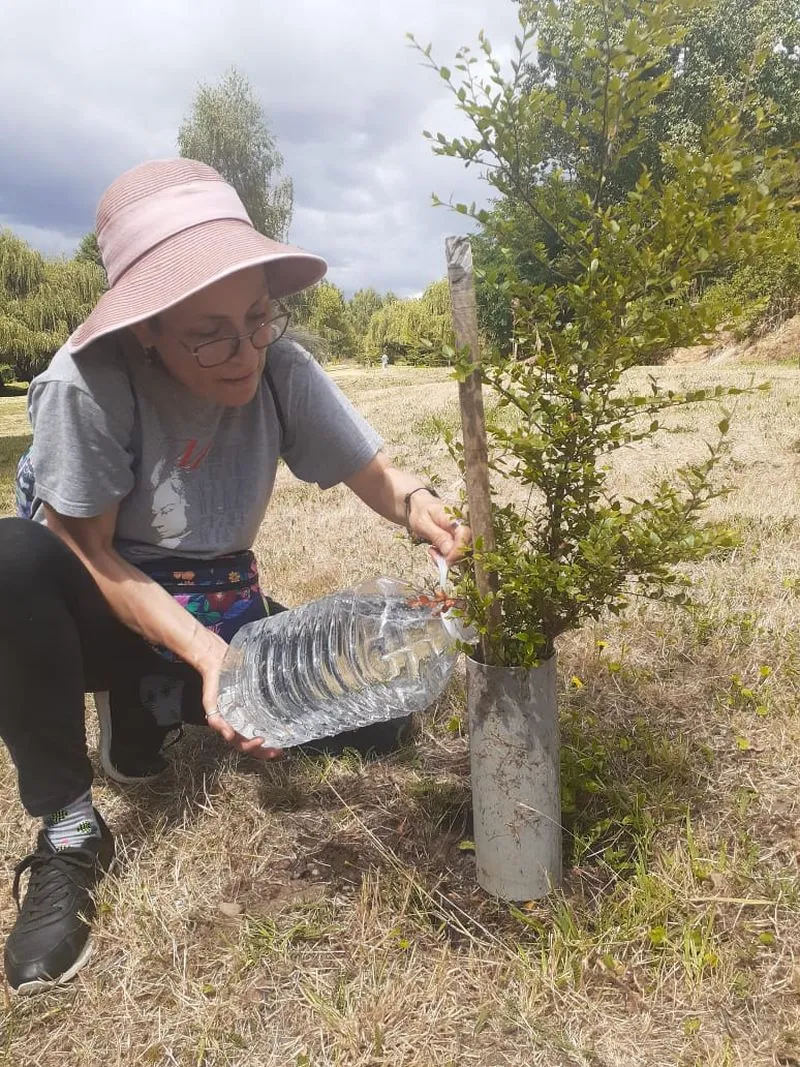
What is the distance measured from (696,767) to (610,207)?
1.61 m

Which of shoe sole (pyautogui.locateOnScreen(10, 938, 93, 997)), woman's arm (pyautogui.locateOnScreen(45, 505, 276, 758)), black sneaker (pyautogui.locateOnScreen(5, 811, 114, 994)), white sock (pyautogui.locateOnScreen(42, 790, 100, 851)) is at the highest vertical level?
woman's arm (pyautogui.locateOnScreen(45, 505, 276, 758))

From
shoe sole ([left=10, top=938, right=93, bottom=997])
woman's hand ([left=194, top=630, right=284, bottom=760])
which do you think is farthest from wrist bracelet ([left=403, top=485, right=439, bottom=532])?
shoe sole ([left=10, top=938, right=93, bottom=997])

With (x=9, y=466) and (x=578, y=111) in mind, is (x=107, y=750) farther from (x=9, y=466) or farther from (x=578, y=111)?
(x=9, y=466)

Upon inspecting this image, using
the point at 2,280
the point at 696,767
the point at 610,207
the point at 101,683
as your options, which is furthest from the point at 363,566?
the point at 2,280

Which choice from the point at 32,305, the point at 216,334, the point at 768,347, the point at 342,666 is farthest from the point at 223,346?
the point at 32,305

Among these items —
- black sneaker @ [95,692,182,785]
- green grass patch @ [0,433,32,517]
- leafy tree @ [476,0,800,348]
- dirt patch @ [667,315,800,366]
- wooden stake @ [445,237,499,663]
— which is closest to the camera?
leafy tree @ [476,0,800,348]

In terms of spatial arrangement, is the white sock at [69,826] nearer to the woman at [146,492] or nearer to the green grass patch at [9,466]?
the woman at [146,492]

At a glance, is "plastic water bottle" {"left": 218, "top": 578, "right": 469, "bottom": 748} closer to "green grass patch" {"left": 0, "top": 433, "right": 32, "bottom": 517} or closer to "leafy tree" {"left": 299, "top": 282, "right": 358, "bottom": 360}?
"green grass patch" {"left": 0, "top": 433, "right": 32, "bottom": 517}

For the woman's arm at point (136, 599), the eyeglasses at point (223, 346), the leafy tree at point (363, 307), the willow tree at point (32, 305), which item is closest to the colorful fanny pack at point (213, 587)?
the woman's arm at point (136, 599)

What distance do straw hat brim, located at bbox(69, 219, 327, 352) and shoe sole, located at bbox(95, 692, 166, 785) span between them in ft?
4.13

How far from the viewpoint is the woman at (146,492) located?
185 centimetres

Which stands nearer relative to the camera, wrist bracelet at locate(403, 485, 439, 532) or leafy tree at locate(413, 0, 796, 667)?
leafy tree at locate(413, 0, 796, 667)

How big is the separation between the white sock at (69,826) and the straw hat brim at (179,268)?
124cm

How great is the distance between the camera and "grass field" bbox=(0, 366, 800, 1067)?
1.66 m
